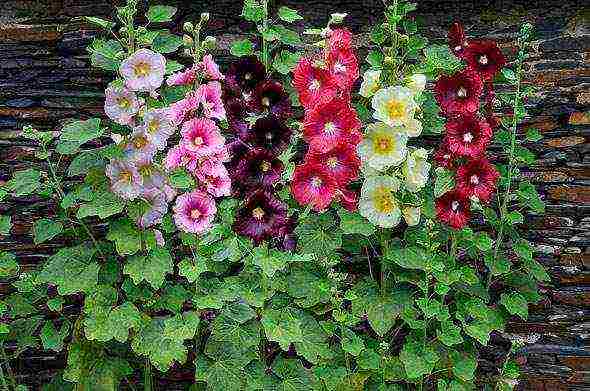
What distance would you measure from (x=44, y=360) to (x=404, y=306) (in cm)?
130

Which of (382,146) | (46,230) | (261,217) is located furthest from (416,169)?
(46,230)

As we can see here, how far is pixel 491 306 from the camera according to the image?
2691mm

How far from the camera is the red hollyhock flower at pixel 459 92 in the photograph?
7.50 feet

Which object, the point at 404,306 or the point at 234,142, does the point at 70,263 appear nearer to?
the point at 234,142

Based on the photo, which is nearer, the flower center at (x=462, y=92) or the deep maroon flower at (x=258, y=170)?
the deep maroon flower at (x=258, y=170)

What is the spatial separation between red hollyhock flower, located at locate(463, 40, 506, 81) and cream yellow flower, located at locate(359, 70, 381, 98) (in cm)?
28

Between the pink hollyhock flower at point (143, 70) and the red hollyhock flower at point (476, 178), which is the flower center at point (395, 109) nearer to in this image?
the red hollyhock flower at point (476, 178)

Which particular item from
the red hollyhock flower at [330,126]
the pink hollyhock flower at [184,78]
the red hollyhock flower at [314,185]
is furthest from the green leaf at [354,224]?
the pink hollyhock flower at [184,78]

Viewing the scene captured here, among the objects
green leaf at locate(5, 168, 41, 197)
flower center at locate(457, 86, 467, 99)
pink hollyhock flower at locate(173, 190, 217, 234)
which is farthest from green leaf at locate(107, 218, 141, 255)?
Result: flower center at locate(457, 86, 467, 99)

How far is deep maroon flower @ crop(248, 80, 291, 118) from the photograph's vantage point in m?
2.17

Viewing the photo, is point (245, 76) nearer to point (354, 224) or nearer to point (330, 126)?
point (330, 126)

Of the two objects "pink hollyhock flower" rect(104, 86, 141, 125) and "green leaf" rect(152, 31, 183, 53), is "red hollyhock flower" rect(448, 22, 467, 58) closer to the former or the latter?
"green leaf" rect(152, 31, 183, 53)

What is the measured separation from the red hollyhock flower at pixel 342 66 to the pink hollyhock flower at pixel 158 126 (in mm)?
449

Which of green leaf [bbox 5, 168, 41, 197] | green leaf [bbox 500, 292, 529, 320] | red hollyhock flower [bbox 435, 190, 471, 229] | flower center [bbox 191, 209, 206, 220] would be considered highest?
red hollyhock flower [bbox 435, 190, 471, 229]
